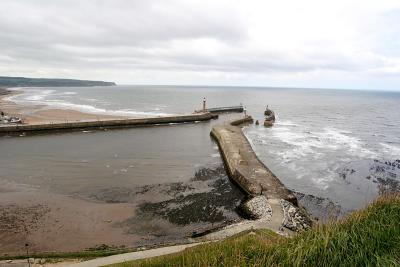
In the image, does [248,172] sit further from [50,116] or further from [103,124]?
[50,116]

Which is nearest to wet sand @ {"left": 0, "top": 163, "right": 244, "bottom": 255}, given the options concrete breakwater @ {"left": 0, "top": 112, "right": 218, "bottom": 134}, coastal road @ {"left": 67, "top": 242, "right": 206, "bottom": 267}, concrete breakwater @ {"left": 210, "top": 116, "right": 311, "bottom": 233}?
concrete breakwater @ {"left": 210, "top": 116, "right": 311, "bottom": 233}

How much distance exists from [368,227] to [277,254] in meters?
2.02

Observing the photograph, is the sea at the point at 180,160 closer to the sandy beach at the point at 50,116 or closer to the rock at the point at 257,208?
the rock at the point at 257,208

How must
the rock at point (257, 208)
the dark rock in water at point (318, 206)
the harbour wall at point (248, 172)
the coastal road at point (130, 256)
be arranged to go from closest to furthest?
the coastal road at point (130, 256) → the rock at point (257, 208) → the dark rock in water at point (318, 206) → the harbour wall at point (248, 172)

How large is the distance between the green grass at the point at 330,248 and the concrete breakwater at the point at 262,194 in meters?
5.93

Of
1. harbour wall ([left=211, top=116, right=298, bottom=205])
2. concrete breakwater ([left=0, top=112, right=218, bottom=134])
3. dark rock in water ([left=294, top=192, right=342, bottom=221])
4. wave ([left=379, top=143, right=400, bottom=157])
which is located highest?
concrete breakwater ([left=0, top=112, right=218, bottom=134])

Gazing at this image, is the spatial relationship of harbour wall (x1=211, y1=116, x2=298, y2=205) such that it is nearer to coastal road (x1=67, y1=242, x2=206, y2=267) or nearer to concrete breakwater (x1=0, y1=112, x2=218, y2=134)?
coastal road (x1=67, y1=242, x2=206, y2=267)

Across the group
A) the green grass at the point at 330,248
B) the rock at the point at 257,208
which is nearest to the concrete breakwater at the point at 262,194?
the rock at the point at 257,208

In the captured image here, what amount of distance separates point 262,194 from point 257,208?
162 centimetres

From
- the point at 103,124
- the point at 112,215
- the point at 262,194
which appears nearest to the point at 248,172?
the point at 262,194

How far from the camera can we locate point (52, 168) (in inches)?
854

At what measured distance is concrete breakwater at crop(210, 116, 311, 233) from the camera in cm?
1298

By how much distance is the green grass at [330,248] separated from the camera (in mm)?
5488

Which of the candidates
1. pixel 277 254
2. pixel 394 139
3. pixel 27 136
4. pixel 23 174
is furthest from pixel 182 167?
pixel 394 139
